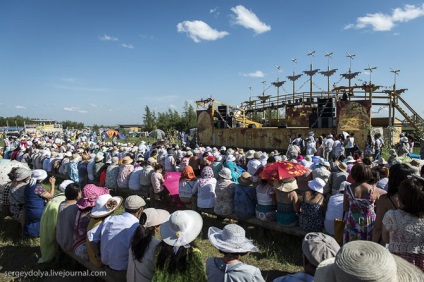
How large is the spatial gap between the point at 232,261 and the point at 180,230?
0.50 metres

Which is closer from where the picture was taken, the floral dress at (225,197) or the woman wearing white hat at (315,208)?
the woman wearing white hat at (315,208)

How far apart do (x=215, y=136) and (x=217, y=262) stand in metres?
21.8

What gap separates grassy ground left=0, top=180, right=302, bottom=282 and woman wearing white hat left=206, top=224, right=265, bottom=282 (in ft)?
5.60

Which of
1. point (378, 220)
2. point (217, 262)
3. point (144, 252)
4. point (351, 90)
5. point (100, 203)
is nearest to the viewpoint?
point (217, 262)

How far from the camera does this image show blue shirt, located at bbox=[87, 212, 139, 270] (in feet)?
10.0

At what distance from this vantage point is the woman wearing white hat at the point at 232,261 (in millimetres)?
2170

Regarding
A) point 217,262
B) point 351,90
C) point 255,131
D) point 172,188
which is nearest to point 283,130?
point 255,131

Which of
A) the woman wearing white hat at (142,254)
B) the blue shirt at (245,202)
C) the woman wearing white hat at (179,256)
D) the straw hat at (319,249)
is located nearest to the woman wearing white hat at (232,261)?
the woman wearing white hat at (179,256)

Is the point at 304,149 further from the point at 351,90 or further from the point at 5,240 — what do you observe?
the point at 5,240

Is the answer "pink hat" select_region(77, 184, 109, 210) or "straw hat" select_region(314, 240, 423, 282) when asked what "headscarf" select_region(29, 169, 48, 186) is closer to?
"pink hat" select_region(77, 184, 109, 210)

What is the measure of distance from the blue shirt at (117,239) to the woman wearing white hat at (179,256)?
780 millimetres

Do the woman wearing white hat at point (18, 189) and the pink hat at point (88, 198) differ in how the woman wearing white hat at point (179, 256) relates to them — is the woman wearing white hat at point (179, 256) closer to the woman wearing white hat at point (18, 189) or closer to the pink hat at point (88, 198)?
the pink hat at point (88, 198)

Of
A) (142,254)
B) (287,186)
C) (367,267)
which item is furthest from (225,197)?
(367,267)

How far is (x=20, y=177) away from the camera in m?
5.18
